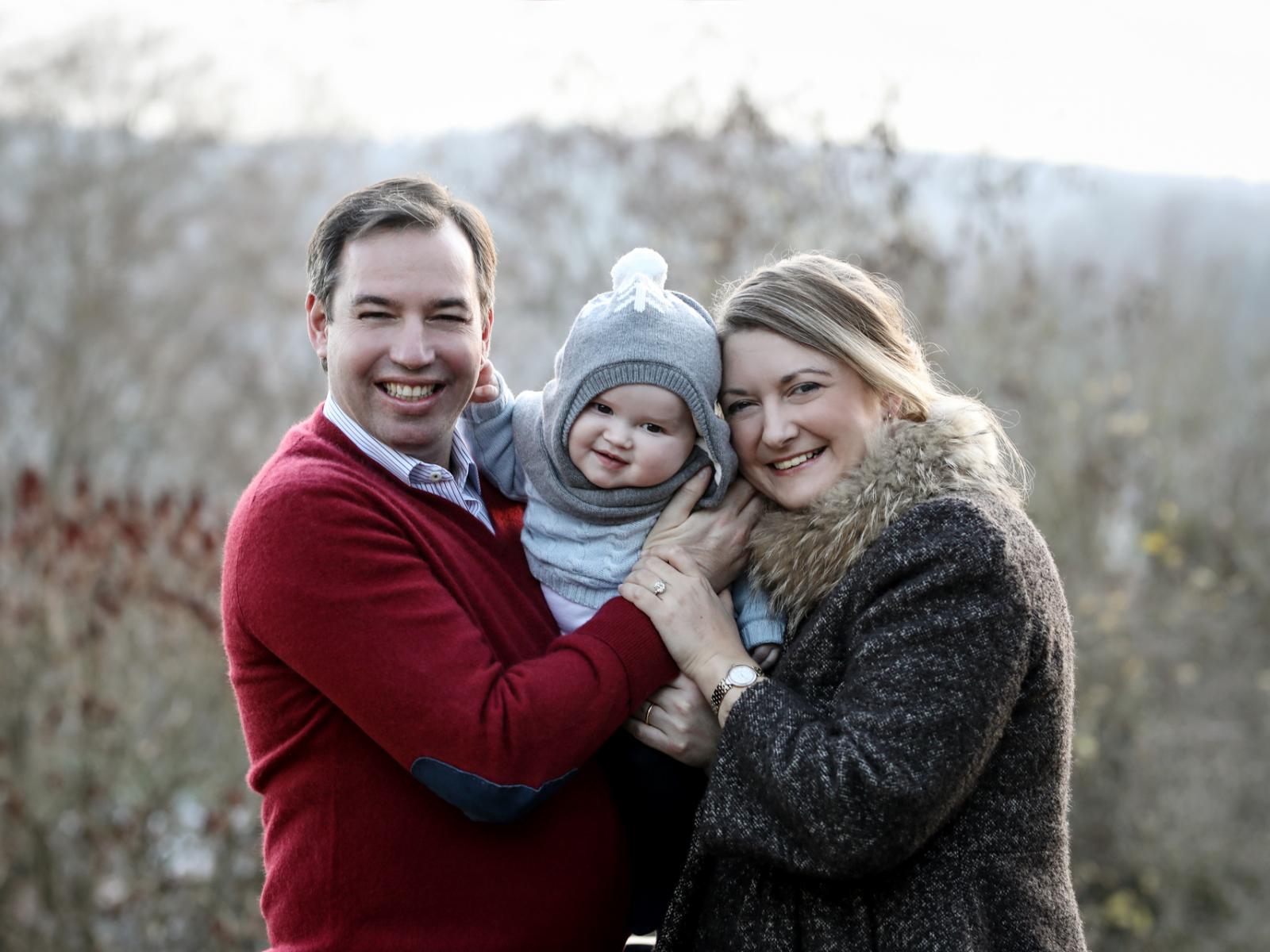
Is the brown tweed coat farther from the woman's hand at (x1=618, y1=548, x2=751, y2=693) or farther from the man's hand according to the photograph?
the man's hand

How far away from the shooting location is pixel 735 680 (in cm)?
245

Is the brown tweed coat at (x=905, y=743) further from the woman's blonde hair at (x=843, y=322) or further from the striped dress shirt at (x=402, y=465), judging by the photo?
the striped dress shirt at (x=402, y=465)

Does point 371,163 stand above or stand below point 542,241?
above

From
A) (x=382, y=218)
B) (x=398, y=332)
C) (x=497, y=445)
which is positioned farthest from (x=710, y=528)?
(x=382, y=218)

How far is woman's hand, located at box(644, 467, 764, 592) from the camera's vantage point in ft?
8.89

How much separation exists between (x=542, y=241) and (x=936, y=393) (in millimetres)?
4090

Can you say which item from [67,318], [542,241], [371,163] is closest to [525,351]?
[542,241]

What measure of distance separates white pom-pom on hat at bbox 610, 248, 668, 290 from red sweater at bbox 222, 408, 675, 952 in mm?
775

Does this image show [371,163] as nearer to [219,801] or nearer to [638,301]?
[219,801]

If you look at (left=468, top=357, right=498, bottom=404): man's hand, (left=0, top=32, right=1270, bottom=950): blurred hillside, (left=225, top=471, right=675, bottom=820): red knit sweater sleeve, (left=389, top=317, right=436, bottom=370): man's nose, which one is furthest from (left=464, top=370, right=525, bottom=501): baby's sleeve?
(left=0, top=32, right=1270, bottom=950): blurred hillside

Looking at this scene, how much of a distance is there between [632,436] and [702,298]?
10.1ft

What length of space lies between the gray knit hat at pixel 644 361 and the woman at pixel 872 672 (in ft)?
0.26

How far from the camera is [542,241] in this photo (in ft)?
21.2

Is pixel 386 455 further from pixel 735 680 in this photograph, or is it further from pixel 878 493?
pixel 878 493
